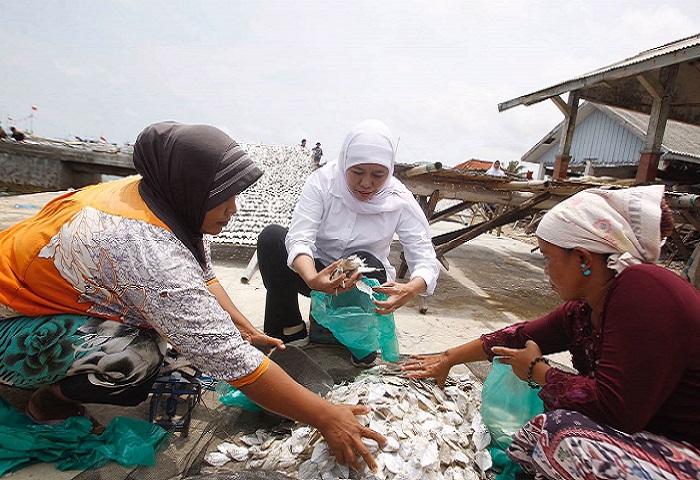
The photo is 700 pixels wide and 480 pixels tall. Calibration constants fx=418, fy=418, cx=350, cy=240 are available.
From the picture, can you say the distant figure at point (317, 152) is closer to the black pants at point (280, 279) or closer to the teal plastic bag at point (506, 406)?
the black pants at point (280, 279)

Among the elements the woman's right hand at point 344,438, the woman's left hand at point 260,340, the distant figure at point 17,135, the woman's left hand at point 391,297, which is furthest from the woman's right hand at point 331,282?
the distant figure at point 17,135

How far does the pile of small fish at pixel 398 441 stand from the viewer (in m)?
1.30

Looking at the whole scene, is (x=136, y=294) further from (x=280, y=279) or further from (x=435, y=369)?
(x=435, y=369)

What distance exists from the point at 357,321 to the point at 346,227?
1.86 ft

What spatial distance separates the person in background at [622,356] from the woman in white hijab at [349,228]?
2.91ft

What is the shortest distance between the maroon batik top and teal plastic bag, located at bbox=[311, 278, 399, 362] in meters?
0.91

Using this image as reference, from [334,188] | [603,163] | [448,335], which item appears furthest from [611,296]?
[603,163]

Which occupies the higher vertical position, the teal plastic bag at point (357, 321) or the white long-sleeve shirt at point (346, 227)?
the white long-sleeve shirt at point (346, 227)

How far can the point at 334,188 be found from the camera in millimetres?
2318

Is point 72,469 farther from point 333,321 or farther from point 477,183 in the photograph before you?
point 477,183

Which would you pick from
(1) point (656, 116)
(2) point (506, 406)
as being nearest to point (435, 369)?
(2) point (506, 406)

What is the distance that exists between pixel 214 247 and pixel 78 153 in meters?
3.00

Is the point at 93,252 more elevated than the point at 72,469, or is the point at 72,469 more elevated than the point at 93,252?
the point at 93,252

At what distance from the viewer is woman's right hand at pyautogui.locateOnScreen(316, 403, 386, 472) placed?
1233 mm
